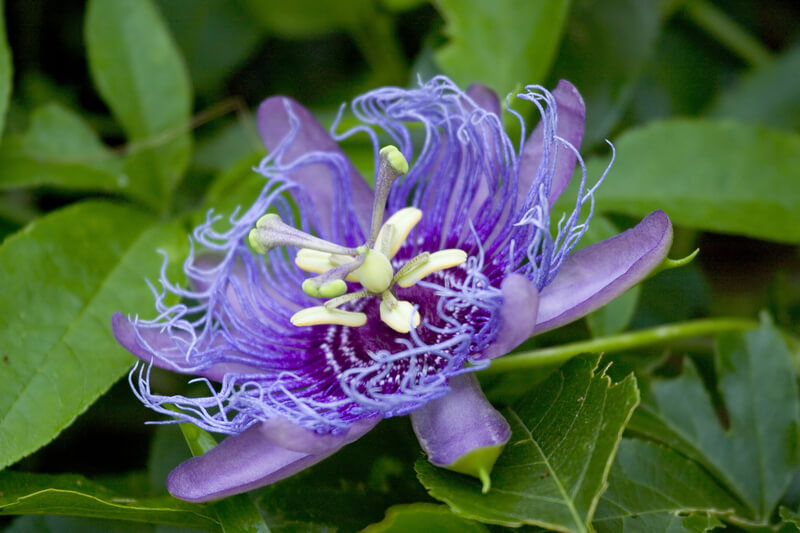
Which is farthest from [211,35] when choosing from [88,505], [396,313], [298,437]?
[298,437]

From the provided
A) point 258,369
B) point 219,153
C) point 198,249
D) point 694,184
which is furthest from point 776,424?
point 219,153

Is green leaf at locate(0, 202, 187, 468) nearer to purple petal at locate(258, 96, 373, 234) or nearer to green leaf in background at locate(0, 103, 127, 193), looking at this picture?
green leaf in background at locate(0, 103, 127, 193)

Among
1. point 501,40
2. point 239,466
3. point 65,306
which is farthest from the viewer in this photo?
point 501,40

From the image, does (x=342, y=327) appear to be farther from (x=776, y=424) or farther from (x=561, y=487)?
(x=776, y=424)

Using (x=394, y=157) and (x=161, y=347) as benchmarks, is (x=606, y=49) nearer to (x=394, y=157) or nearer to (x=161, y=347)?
(x=394, y=157)

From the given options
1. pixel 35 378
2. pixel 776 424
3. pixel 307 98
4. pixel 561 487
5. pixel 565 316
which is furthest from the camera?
pixel 307 98

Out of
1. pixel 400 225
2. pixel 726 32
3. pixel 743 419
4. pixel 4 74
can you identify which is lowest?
pixel 743 419
